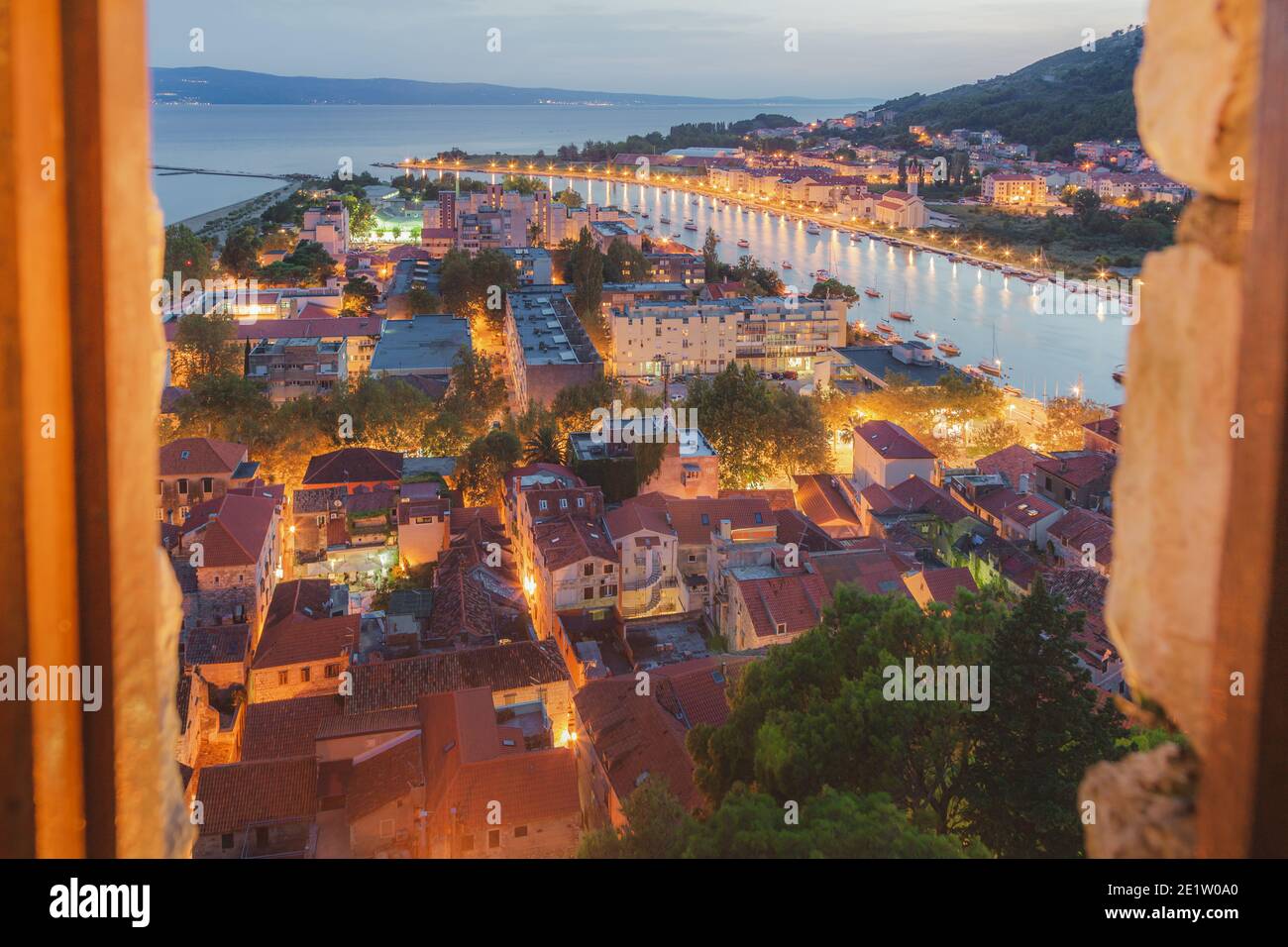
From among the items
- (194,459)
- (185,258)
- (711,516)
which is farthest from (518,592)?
(185,258)

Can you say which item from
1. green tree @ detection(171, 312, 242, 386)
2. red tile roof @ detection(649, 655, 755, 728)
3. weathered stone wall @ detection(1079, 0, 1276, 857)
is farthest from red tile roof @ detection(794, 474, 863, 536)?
weathered stone wall @ detection(1079, 0, 1276, 857)

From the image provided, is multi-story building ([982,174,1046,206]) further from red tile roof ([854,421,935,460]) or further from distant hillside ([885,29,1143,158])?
red tile roof ([854,421,935,460])

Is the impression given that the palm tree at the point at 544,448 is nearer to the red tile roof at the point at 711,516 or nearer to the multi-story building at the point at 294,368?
the red tile roof at the point at 711,516

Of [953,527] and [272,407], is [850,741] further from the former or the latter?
[272,407]

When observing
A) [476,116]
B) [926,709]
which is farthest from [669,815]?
[476,116]

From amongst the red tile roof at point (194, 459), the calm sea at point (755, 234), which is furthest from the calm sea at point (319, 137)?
the red tile roof at point (194, 459)
